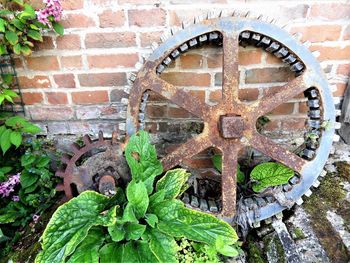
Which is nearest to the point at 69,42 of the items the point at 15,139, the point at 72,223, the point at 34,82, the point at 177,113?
the point at 34,82

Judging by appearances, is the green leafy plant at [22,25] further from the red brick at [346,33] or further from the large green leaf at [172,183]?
the red brick at [346,33]

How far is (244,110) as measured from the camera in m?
1.58

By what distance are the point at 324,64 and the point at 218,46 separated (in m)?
0.58

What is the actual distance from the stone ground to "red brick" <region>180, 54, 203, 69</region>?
88 centimetres

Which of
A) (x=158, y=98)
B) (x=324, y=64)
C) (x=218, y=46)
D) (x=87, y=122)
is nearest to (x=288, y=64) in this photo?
(x=324, y=64)

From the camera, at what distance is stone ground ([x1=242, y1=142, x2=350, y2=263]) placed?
1.51 m

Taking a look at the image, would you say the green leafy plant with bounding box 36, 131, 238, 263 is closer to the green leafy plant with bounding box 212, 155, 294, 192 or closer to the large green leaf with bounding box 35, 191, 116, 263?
the large green leaf with bounding box 35, 191, 116, 263

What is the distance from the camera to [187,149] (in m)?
1.61

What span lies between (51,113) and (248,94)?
1.10m

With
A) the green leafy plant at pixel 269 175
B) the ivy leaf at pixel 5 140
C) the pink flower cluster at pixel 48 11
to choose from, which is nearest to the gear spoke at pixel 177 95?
the green leafy plant at pixel 269 175

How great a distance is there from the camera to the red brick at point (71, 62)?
1.77m

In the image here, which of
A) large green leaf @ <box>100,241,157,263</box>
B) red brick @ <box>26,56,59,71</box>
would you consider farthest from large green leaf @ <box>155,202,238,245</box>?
red brick @ <box>26,56,59,71</box>

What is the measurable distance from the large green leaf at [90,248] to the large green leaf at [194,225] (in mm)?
263

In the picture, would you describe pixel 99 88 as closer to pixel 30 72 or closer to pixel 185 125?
pixel 30 72
